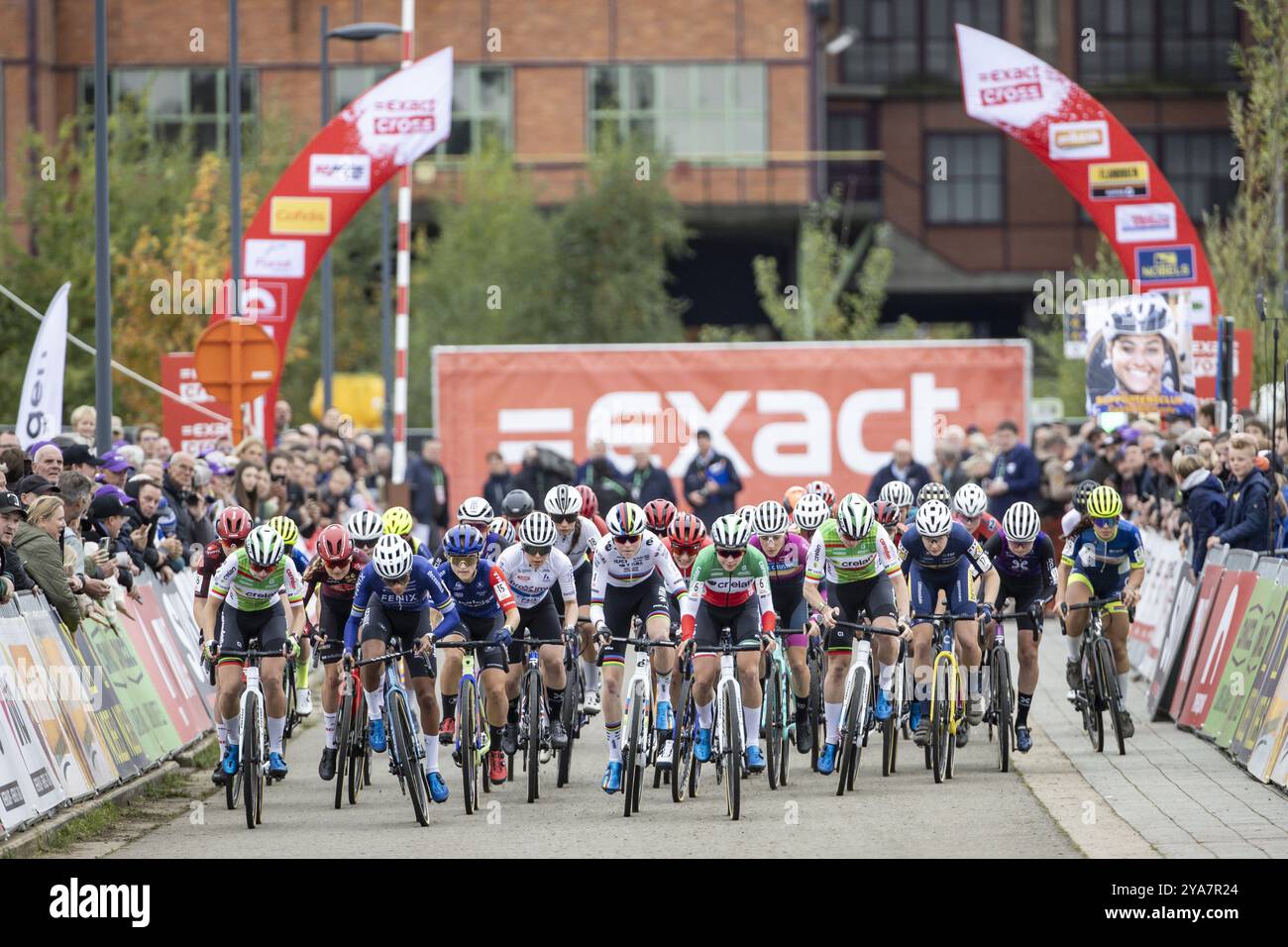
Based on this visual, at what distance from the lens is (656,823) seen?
42.3 ft

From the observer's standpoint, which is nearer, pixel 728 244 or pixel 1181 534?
pixel 1181 534

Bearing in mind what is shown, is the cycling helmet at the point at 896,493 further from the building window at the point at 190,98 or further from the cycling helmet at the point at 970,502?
the building window at the point at 190,98

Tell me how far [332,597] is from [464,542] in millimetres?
1095

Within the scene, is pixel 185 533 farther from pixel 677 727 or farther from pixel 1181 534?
pixel 1181 534

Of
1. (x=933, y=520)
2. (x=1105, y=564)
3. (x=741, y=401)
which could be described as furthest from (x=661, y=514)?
(x=741, y=401)

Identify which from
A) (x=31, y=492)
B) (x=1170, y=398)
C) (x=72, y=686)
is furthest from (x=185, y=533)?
(x=1170, y=398)

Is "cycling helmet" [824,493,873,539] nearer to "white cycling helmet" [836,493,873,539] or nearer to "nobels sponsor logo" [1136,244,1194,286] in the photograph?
"white cycling helmet" [836,493,873,539]

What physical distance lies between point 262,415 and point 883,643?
11419mm

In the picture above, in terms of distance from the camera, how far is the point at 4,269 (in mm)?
34562

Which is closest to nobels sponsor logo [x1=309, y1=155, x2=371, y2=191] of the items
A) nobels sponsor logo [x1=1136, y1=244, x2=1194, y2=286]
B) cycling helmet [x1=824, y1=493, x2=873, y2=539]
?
nobels sponsor logo [x1=1136, y1=244, x2=1194, y2=286]

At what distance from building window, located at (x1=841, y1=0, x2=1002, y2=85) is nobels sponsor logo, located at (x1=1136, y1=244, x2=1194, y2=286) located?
34550 millimetres

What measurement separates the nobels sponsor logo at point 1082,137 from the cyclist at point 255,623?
12.6 meters

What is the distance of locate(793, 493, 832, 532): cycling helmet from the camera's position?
50.5ft
